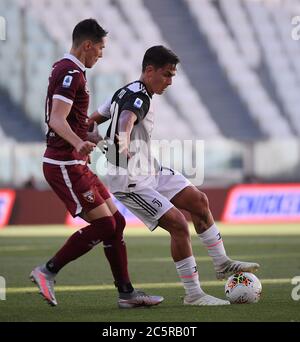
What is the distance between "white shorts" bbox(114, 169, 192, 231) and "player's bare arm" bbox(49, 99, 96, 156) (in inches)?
42.5

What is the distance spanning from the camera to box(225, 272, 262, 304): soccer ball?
8.62m

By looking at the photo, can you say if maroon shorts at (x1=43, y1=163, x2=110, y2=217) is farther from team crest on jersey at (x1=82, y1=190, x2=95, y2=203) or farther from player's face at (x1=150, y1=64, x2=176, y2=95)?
player's face at (x1=150, y1=64, x2=176, y2=95)

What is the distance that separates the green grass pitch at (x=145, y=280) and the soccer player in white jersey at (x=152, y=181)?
1.21ft

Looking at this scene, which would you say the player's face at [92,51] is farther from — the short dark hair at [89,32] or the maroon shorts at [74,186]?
the maroon shorts at [74,186]

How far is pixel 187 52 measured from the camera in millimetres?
34594

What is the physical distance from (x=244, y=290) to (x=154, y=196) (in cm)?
111


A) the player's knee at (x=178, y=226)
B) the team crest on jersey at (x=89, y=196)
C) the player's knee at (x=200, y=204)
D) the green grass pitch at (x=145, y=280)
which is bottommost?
the green grass pitch at (x=145, y=280)

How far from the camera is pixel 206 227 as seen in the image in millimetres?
8969

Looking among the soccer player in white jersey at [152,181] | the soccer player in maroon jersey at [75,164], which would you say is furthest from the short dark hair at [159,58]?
the soccer player in maroon jersey at [75,164]

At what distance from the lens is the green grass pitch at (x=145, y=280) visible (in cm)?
789

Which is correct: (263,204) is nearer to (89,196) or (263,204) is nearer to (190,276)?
(190,276)

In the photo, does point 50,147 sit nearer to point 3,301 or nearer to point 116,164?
point 116,164

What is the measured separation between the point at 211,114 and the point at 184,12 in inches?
150

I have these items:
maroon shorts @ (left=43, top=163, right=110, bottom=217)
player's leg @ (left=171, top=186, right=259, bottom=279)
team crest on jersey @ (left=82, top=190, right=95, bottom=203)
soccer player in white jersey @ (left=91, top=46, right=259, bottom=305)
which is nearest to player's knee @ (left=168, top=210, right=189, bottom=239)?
soccer player in white jersey @ (left=91, top=46, right=259, bottom=305)
